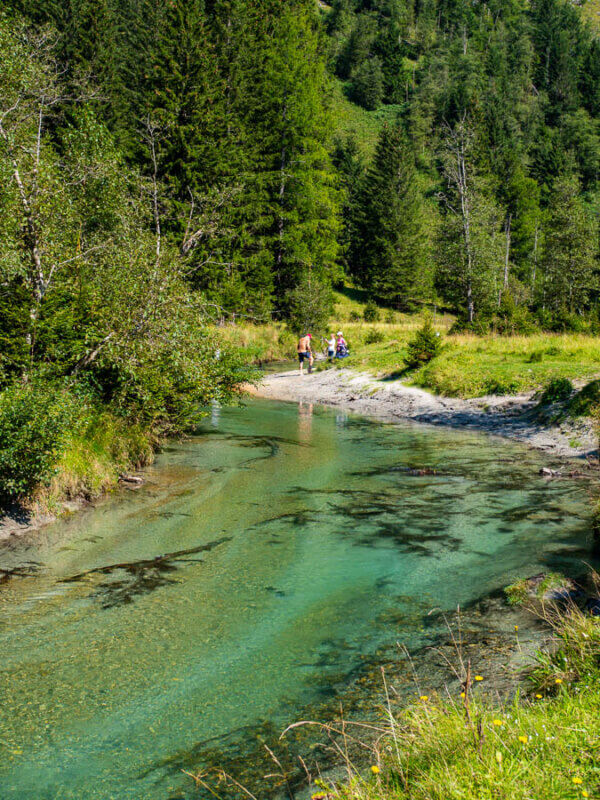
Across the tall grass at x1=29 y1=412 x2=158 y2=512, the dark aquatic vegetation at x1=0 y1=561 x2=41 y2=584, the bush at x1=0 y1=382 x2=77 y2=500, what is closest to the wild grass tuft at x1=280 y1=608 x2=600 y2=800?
the dark aquatic vegetation at x1=0 y1=561 x2=41 y2=584

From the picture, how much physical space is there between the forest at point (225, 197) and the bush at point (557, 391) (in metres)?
10.1

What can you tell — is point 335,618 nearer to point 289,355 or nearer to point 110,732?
point 110,732

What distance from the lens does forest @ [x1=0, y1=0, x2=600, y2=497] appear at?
43.2 ft

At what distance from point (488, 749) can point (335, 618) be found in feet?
13.3

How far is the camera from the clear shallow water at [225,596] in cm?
543

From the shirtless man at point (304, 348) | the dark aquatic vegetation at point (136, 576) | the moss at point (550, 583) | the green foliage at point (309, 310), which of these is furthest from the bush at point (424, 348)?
the moss at point (550, 583)

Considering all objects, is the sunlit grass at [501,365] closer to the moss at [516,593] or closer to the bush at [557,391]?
the bush at [557,391]

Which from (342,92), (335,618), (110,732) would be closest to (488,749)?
(110,732)

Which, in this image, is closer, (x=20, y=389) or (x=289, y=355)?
(x=20, y=389)

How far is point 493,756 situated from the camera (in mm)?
3551

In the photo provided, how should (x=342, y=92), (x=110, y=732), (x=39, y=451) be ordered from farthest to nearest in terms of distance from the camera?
(x=342, y=92) → (x=39, y=451) → (x=110, y=732)

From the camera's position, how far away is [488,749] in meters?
3.66

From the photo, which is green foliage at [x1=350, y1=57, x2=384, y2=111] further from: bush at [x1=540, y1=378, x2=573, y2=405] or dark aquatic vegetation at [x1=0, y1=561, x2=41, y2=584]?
dark aquatic vegetation at [x1=0, y1=561, x2=41, y2=584]

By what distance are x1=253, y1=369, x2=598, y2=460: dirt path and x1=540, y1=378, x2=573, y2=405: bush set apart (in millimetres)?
622
